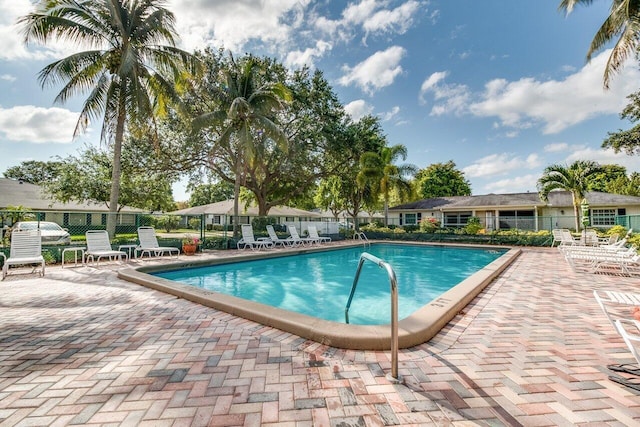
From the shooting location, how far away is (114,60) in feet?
36.0

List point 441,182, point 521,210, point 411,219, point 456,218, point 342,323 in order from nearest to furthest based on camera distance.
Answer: point 342,323
point 521,210
point 456,218
point 411,219
point 441,182

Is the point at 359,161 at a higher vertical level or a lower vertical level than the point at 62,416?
higher

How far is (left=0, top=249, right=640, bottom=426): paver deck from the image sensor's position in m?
2.05

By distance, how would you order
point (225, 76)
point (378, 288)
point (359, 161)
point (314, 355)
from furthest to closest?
point (359, 161) < point (225, 76) < point (378, 288) < point (314, 355)

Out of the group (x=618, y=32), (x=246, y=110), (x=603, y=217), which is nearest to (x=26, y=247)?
(x=246, y=110)

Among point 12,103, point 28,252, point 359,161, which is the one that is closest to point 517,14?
point 359,161

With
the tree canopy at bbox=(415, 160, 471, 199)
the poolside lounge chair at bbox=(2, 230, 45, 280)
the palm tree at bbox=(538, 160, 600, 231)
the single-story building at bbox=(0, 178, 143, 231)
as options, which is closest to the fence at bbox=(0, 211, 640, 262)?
the single-story building at bbox=(0, 178, 143, 231)

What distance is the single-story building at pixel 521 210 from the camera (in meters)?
22.2

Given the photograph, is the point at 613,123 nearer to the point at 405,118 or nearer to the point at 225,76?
the point at 405,118

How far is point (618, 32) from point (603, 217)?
18011 millimetres

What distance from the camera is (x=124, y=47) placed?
35.1 feet

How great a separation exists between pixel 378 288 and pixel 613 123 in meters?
23.8

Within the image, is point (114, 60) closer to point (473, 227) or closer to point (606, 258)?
point (606, 258)

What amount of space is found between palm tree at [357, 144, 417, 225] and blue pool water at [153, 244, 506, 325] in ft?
24.1
